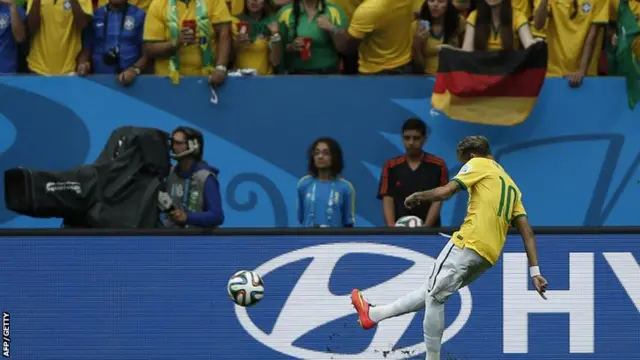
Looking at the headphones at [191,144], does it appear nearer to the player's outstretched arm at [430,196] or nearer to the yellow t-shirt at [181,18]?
the yellow t-shirt at [181,18]

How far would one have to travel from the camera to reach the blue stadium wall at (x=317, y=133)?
1380 centimetres

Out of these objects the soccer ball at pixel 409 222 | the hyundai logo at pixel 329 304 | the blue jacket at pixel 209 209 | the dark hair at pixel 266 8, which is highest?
the dark hair at pixel 266 8

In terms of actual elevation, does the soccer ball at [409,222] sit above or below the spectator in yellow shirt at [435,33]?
below

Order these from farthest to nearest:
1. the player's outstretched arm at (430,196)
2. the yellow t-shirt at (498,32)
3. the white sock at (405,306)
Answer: the yellow t-shirt at (498,32) → the white sock at (405,306) → the player's outstretched arm at (430,196)

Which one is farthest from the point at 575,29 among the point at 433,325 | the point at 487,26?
the point at 433,325

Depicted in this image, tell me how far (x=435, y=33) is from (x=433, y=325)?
4464mm

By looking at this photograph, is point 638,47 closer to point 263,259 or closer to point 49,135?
point 263,259

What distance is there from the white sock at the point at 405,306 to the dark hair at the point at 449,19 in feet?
13.7

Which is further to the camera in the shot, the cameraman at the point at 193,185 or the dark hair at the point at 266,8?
the dark hair at the point at 266,8

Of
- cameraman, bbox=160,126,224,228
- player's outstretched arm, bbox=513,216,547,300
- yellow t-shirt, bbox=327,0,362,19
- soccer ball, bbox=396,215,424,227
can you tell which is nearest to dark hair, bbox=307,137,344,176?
soccer ball, bbox=396,215,424,227

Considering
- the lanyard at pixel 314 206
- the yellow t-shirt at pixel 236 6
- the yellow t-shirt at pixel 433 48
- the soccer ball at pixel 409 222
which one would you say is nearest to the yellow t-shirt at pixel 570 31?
the yellow t-shirt at pixel 433 48

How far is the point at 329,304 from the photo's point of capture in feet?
37.0

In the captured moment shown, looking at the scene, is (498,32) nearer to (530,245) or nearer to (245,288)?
(530,245)

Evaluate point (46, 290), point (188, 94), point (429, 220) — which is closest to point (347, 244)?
point (429, 220)
